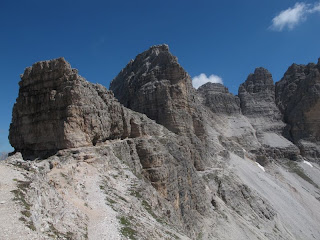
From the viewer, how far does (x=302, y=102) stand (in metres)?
132

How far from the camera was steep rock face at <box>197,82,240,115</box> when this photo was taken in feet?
455

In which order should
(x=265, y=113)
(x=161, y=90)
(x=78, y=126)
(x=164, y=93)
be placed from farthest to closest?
(x=265, y=113) < (x=161, y=90) < (x=164, y=93) < (x=78, y=126)

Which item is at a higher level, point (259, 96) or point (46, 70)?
point (259, 96)

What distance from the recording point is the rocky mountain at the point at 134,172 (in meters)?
15.5

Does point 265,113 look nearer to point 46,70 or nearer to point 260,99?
point 260,99

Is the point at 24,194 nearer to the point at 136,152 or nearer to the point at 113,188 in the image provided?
the point at 113,188

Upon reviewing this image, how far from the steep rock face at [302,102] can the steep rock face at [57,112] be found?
111 meters

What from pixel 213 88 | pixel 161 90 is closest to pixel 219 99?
pixel 213 88

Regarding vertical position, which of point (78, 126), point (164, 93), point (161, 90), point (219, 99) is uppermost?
point (219, 99)

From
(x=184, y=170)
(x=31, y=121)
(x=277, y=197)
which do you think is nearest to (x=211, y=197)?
(x=184, y=170)

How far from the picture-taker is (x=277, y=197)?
72.9 metres

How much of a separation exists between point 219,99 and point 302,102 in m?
37.7

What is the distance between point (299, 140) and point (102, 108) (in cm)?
11451

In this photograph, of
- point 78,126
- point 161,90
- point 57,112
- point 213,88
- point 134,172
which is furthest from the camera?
point 213,88
